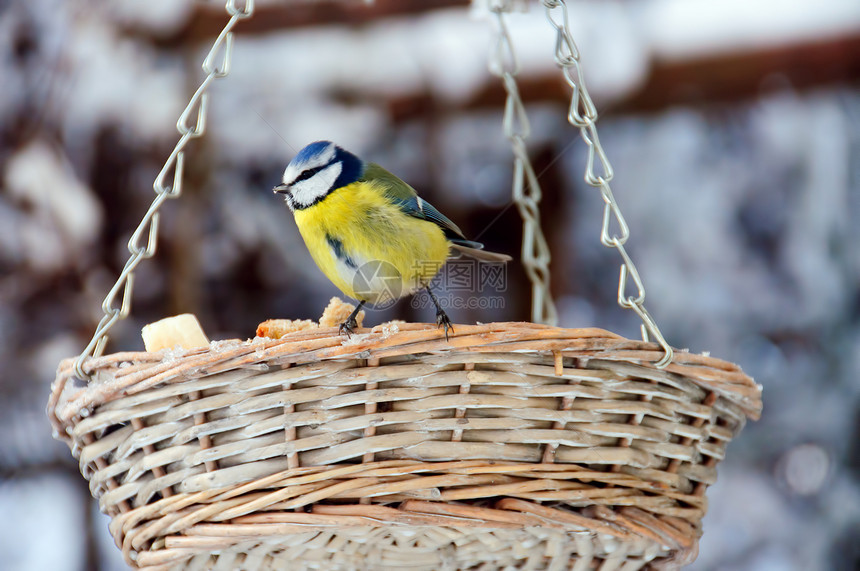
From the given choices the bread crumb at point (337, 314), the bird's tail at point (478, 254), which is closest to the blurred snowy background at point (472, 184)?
the bird's tail at point (478, 254)

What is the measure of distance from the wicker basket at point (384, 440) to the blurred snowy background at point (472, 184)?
1082mm

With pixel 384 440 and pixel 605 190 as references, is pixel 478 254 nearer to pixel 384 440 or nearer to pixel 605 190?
pixel 605 190

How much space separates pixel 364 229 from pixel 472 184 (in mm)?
1045

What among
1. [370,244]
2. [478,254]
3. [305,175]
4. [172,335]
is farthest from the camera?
[478,254]

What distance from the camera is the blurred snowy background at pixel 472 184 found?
1705mm

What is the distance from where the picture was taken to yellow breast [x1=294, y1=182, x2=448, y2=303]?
41.1 inches

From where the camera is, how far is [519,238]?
81.0 inches

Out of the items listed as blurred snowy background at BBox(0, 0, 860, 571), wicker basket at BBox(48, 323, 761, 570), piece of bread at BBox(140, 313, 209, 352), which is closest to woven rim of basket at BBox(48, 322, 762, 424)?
wicker basket at BBox(48, 323, 761, 570)

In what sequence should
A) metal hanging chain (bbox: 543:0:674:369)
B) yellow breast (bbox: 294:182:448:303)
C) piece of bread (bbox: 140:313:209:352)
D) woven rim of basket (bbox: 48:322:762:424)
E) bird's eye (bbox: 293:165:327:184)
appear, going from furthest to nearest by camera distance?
1. bird's eye (bbox: 293:165:327:184)
2. yellow breast (bbox: 294:182:448:303)
3. piece of bread (bbox: 140:313:209:352)
4. metal hanging chain (bbox: 543:0:674:369)
5. woven rim of basket (bbox: 48:322:762:424)

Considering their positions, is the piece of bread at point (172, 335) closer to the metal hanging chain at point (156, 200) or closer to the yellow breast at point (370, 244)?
the metal hanging chain at point (156, 200)

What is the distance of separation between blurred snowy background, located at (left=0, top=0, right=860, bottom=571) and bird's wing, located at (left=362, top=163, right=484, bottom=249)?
2.50 ft

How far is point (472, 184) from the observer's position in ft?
6.74

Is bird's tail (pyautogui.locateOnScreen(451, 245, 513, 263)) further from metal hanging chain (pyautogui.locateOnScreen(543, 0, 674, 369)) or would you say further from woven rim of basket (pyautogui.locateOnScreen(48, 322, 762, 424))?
woven rim of basket (pyautogui.locateOnScreen(48, 322, 762, 424))

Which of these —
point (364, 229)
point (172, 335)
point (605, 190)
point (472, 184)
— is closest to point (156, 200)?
point (172, 335)
